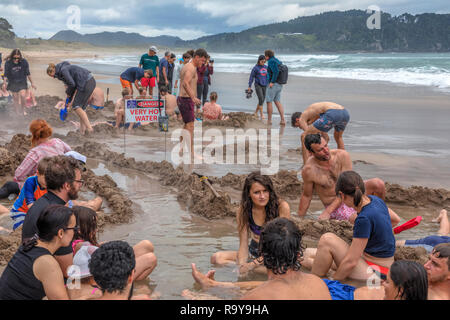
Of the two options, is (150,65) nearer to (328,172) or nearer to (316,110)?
(316,110)

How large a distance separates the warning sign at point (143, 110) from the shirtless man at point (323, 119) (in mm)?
2385

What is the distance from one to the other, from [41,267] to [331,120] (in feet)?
17.9

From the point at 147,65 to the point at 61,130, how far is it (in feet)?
10.8

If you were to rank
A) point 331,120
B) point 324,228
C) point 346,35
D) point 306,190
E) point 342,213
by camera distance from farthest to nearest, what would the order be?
point 346,35 → point 331,120 → point 306,190 → point 342,213 → point 324,228

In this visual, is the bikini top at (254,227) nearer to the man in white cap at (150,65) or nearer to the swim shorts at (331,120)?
the swim shorts at (331,120)

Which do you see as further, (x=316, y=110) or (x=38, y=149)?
(x=316, y=110)

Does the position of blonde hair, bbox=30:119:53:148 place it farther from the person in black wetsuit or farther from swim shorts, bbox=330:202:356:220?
swim shorts, bbox=330:202:356:220

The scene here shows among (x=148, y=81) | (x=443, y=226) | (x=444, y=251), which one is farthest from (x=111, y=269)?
(x=148, y=81)

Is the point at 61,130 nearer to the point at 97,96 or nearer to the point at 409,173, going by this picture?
the point at 97,96

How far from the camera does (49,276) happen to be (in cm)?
299

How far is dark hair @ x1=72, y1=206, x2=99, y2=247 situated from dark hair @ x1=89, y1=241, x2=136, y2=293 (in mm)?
1021

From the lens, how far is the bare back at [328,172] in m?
5.49
